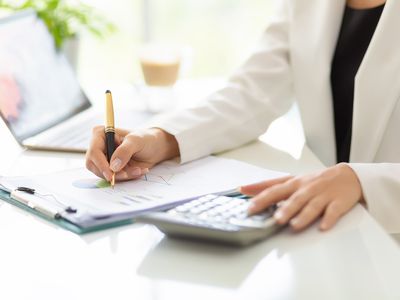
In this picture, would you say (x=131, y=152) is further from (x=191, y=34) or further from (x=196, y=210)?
(x=191, y=34)

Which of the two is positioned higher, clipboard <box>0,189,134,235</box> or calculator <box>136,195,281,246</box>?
calculator <box>136,195,281,246</box>

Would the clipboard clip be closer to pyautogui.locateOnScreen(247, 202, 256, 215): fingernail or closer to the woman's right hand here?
the woman's right hand

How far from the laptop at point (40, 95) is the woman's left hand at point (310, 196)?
46cm

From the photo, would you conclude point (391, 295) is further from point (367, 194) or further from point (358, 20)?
point (358, 20)

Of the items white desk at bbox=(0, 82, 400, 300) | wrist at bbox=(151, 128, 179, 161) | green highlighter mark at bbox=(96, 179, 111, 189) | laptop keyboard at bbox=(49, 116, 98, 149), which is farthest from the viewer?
laptop keyboard at bbox=(49, 116, 98, 149)

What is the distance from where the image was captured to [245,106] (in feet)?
4.01

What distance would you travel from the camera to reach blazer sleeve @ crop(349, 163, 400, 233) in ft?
2.81

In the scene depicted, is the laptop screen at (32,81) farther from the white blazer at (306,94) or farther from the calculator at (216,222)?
the calculator at (216,222)

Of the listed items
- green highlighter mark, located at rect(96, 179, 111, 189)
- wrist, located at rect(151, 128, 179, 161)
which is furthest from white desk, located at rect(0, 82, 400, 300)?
wrist, located at rect(151, 128, 179, 161)

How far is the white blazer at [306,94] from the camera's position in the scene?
1.13m

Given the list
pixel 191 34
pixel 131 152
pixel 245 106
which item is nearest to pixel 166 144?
pixel 131 152

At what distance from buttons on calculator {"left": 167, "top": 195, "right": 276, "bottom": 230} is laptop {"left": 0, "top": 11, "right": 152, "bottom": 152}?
418 millimetres

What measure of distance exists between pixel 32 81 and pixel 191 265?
28.7 inches

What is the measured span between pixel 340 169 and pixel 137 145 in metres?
0.31
